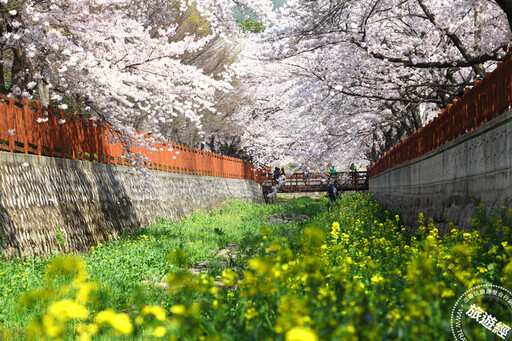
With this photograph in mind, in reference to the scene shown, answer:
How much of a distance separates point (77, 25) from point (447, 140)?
8375mm

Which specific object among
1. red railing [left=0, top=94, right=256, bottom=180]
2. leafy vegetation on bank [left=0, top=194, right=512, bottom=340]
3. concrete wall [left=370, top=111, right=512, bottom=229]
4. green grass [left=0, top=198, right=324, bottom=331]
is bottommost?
green grass [left=0, top=198, right=324, bottom=331]

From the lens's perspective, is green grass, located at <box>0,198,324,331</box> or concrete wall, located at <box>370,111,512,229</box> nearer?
green grass, located at <box>0,198,324,331</box>

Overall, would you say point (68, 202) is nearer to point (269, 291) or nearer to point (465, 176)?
point (465, 176)

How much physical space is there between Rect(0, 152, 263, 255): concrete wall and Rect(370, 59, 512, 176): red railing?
8.25 metres

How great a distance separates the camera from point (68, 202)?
472 inches

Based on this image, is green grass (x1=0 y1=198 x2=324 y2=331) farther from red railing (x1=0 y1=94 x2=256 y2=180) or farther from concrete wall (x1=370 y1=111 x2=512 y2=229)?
concrete wall (x1=370 y1=111 x2=512 y2=229)

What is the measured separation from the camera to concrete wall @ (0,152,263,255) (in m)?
9.54

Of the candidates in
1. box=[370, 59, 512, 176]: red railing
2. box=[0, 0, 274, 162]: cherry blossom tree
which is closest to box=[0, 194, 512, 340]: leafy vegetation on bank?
box=[370, 59, 512, 176]: red railing

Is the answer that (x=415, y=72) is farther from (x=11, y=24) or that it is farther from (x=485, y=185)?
(x=11, y=24)

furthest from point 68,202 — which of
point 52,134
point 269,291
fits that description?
point 269,291

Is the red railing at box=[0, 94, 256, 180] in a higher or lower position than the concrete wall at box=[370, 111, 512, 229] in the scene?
higher

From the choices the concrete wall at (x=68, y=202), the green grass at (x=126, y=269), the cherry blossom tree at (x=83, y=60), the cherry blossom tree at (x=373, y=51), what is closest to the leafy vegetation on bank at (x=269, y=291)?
the green grass at (x=126, y=269)

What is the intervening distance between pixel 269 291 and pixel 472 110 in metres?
6.52

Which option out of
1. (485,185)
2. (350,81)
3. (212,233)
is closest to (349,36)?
(350,81)
